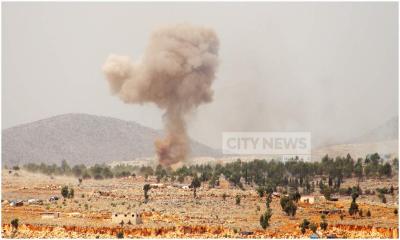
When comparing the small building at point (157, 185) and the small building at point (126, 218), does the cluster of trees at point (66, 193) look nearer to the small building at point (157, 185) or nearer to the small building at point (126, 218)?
the small building at point (157, 185)

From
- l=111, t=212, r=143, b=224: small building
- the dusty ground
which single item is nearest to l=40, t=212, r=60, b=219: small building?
the dusty ground

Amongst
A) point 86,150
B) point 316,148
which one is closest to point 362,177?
point 316,148

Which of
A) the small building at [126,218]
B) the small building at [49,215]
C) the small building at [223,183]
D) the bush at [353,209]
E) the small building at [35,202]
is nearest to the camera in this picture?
the small building at [126,218]

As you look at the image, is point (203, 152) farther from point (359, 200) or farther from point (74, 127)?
point (359, 200)

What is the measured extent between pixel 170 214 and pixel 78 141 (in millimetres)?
72776

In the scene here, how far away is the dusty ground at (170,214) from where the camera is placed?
1518 inches

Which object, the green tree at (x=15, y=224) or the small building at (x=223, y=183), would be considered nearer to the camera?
the green tree at (x=15, y=224)

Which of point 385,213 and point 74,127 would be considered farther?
point 74,127

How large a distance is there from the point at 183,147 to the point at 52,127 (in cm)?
4549

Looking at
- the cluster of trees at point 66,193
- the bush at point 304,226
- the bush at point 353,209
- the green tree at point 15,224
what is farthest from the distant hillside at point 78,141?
the green tree at point 15,224

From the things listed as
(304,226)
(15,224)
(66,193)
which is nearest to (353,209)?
(304,226)

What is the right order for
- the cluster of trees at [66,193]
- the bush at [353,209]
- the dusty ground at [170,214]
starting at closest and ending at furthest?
the dusty ground at [170,214] → the bush at [353,209] → the cluster of trees at [66,193]

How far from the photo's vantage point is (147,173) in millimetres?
63438

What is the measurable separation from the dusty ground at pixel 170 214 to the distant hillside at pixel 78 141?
42.7 metres
